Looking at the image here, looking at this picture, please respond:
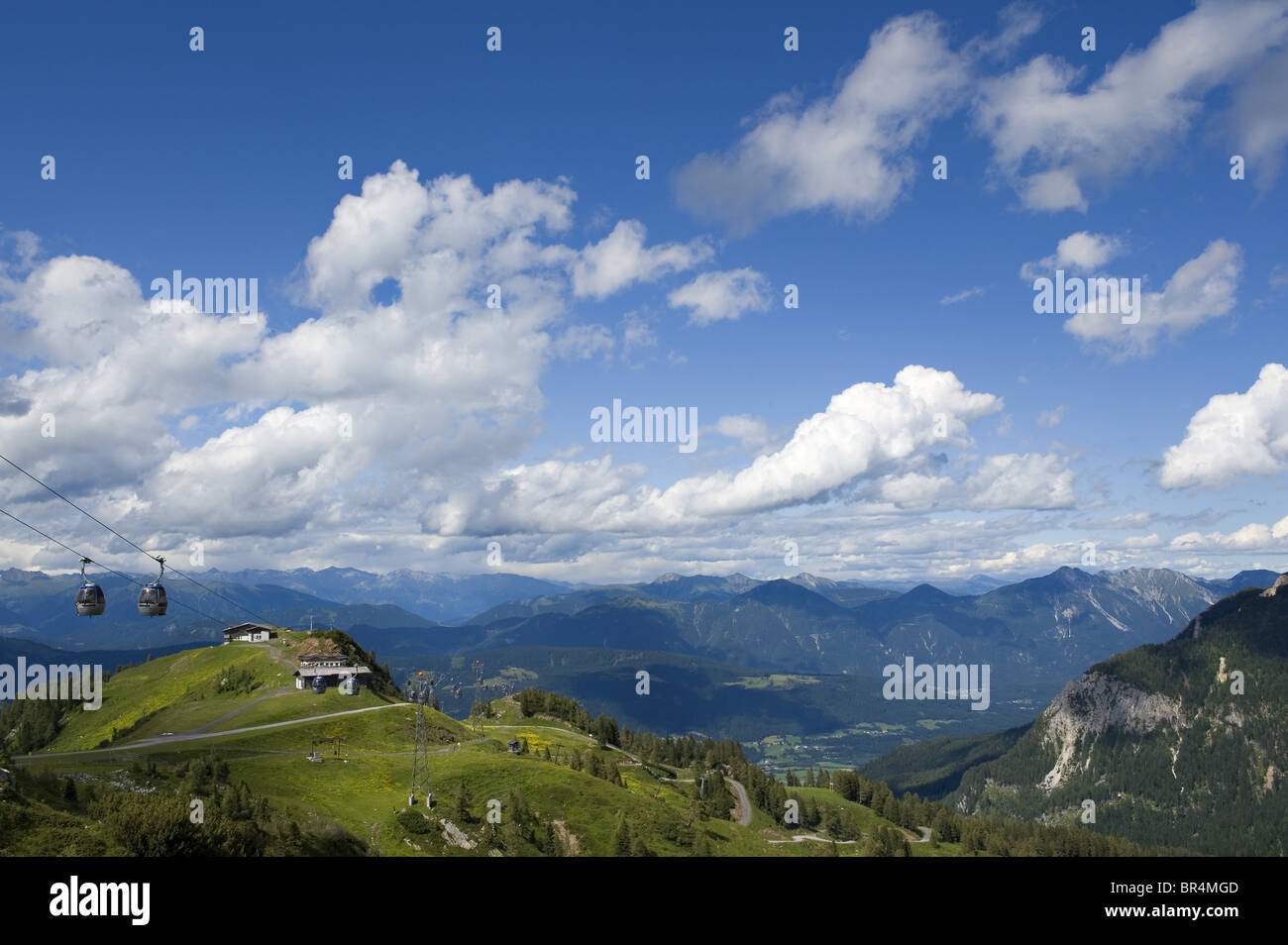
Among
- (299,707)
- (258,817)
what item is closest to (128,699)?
(299,707)

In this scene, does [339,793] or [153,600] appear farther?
[339,793]

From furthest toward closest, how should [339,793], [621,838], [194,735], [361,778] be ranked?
1. [194,735]
2. [361,778]
3. [621,838]
4. [339,793]

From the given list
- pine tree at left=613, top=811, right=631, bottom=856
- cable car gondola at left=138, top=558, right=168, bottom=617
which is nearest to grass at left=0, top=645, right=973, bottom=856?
pine tree at left=613, top=811, right=631, bottom=856

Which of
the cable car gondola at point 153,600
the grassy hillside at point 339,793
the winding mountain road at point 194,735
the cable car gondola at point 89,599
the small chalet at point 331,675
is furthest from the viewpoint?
the small chalet at point 331,675

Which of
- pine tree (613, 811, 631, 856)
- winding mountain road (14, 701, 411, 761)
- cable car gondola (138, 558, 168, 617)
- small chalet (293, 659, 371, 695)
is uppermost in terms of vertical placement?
cable car gondola (138, 558, 168, 617)

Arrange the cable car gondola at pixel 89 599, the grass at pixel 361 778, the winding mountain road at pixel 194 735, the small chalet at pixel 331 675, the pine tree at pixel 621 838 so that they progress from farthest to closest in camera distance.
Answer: the small chalet at pixel 331 675 < the winding mountain road at pixel 194 735 < the pine tree at pixel 621 838 < the grass at pixel 361 778 < the cable car gondola at pixel 89 599

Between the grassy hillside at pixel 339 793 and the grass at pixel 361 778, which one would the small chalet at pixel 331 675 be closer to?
the grassy hillside at pixel 339 793

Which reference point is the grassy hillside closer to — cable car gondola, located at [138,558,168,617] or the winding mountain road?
the winding mountain road

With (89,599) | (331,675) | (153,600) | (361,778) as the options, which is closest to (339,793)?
(361,778)

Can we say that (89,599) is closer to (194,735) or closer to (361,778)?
(361,778)

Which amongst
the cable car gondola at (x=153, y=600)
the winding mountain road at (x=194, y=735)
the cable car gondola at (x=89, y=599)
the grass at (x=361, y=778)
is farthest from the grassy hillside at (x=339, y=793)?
the cable car gondola at (x=153, y=600)
